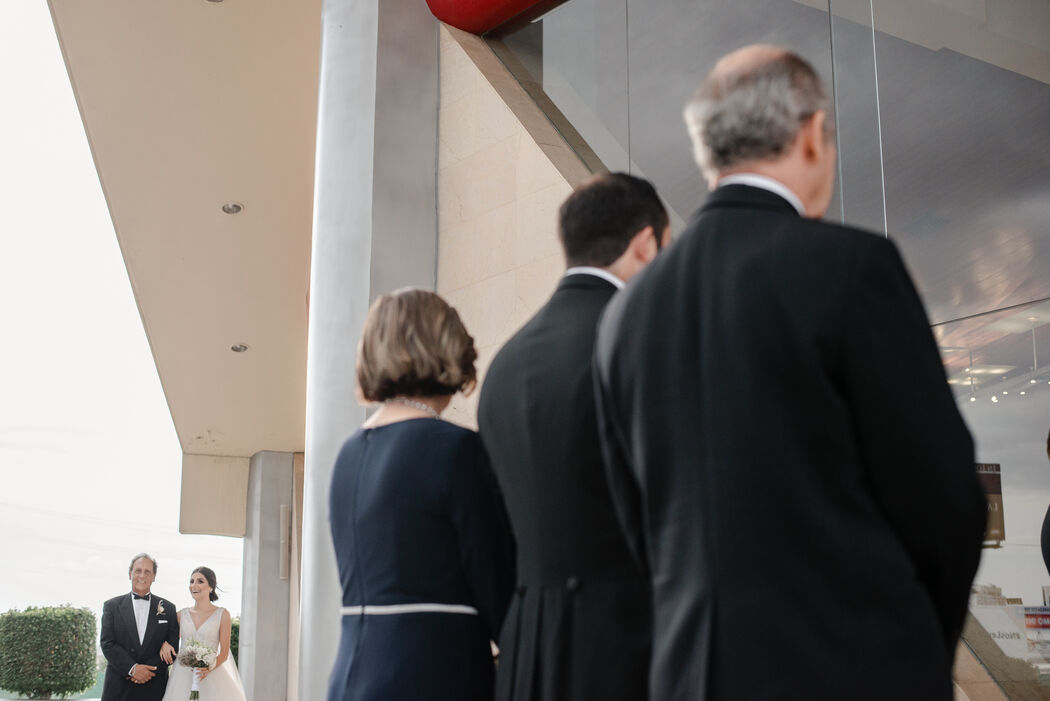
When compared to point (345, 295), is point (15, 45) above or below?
above

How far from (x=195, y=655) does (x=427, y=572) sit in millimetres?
6878

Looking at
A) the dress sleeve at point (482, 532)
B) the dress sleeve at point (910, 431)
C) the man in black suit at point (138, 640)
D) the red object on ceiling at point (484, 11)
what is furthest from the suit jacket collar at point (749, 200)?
the man in black suit at point (138, 640)

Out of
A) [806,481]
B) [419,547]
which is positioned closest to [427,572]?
[419,547]

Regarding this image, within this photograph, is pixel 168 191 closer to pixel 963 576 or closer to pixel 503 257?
pixel 503 257

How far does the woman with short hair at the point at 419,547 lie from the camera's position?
2008 mm

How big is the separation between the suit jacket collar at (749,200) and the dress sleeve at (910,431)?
0.54 ft

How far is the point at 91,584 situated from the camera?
20.6 m

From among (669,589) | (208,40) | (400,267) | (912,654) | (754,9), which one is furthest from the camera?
(208,40)

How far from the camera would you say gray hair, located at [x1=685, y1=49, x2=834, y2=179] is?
1417 millimetres

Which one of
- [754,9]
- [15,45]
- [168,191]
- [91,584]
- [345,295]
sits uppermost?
[15,45]

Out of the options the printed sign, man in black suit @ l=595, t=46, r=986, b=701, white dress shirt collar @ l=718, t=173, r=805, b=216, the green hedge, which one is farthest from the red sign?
the green hedge

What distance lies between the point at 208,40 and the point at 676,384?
25.3 feet

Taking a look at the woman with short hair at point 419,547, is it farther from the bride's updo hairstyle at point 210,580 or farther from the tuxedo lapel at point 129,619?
A: the bride's updo hairstyle at point 210,580

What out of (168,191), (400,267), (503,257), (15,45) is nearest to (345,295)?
(400,267)
